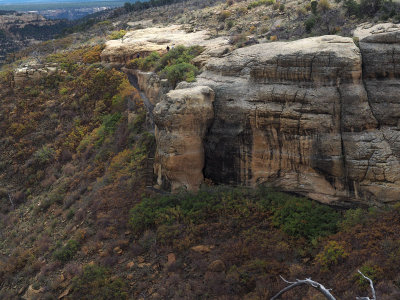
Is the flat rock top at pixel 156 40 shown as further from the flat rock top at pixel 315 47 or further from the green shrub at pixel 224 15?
the flat rock top at pixel 315 47

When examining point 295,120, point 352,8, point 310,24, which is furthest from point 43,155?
point 352,8

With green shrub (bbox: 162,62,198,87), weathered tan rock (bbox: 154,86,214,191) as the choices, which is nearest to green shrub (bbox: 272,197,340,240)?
weathered tan rock (bbox: 154,86,214,191)

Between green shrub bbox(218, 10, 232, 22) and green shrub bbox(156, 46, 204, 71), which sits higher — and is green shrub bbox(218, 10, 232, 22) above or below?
above

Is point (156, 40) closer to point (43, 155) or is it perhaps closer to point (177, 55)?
point (177, 55)

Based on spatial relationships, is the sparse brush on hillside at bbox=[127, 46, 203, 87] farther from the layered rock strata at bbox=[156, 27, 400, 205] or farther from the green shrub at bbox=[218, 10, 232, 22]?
the green shrub at bbox=[218, 10, 232, 22]

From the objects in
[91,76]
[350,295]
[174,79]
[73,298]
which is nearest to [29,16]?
[91,76]

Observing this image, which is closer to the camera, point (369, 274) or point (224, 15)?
point (369, 274)

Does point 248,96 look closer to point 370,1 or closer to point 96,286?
point 96,286
